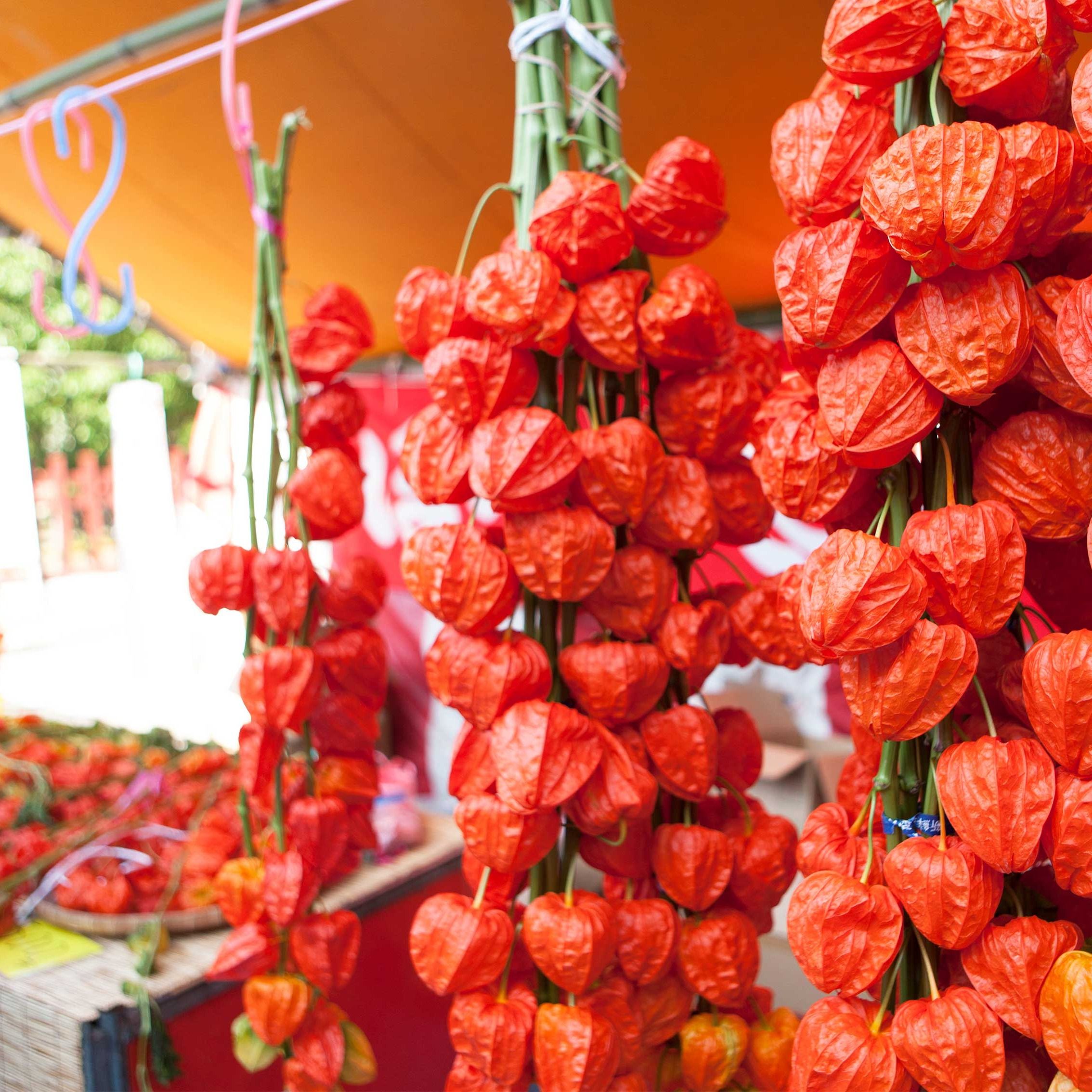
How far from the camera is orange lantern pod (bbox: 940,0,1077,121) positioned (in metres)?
0.46

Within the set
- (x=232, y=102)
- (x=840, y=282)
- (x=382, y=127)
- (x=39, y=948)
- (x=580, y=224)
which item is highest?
(x=382, y=127)

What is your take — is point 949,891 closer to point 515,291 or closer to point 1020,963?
point 1020,963

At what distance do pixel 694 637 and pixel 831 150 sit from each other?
0.36 metres

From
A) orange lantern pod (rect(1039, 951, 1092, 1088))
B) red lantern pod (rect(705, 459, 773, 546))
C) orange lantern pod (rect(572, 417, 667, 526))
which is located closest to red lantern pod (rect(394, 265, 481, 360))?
orange lantern pod (rect(572, 417, 667, 526))

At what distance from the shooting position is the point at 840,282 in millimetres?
482

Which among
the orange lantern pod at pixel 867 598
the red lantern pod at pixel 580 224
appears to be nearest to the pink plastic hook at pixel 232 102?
the red lantern pod at pixel 580 224

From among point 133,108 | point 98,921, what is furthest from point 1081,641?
point 133,108

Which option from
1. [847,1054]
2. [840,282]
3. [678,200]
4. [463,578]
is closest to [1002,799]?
[847,1054]

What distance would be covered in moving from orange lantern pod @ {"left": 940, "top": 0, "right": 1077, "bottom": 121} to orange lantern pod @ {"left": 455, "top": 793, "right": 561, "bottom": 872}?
520 millimetres

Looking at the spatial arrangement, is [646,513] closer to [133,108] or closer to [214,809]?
[214,809]

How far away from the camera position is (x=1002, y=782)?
46cm

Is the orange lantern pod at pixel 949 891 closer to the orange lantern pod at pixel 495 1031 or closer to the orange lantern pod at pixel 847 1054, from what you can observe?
the orange lantern pod at pixel 847 1054

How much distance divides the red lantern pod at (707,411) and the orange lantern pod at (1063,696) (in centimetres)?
34

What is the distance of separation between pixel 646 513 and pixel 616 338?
0.13 meters
